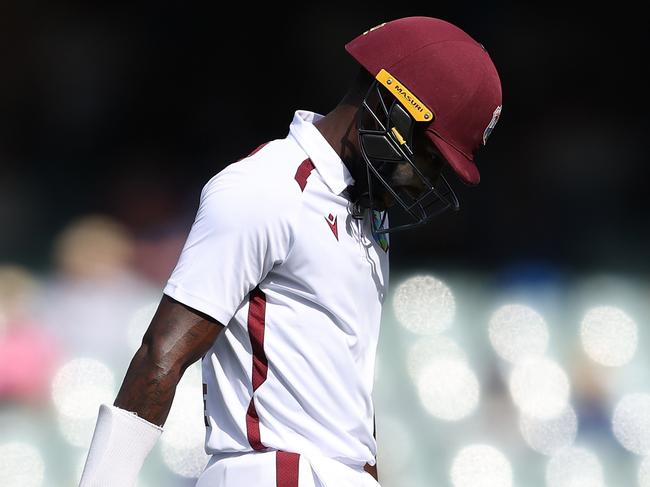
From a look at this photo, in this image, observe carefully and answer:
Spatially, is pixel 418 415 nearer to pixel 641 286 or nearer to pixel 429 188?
pixel 641 286

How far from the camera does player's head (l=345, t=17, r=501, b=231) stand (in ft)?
5.36

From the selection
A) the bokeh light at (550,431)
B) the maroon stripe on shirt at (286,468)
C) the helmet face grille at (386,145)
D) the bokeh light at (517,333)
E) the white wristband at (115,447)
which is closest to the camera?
the white wristband at (115,447)

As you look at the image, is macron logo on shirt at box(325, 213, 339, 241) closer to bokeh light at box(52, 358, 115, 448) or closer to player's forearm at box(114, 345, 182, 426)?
player's forearm at box(114, 345, 182, 426)

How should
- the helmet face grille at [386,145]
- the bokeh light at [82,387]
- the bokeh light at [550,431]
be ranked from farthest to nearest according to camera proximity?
the bokeh light at [550,431] < the bokeh light at [82,387] < the helmet face grille at [386,145]

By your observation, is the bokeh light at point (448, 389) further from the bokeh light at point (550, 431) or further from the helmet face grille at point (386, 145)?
the helmet face grille at point (386, 145)

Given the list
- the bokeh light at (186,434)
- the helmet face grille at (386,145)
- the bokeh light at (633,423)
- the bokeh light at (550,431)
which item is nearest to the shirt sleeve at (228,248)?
the helmet face grille at (386,145)

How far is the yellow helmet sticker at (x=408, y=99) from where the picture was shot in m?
1.63

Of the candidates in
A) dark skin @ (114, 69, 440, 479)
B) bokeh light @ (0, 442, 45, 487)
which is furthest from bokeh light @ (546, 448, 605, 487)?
dark skin @ (114, 69, 440, 479)

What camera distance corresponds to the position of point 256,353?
153 cm

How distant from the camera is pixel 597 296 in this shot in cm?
379

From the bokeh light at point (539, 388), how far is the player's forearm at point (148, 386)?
2388 mm

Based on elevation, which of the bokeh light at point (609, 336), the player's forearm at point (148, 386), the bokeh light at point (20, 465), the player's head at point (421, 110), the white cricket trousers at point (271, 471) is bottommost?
the bokeh light at point (20, 465)

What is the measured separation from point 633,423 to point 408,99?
234 centimetres

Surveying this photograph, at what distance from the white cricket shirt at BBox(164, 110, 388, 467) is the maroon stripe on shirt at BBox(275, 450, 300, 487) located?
0.01 m
